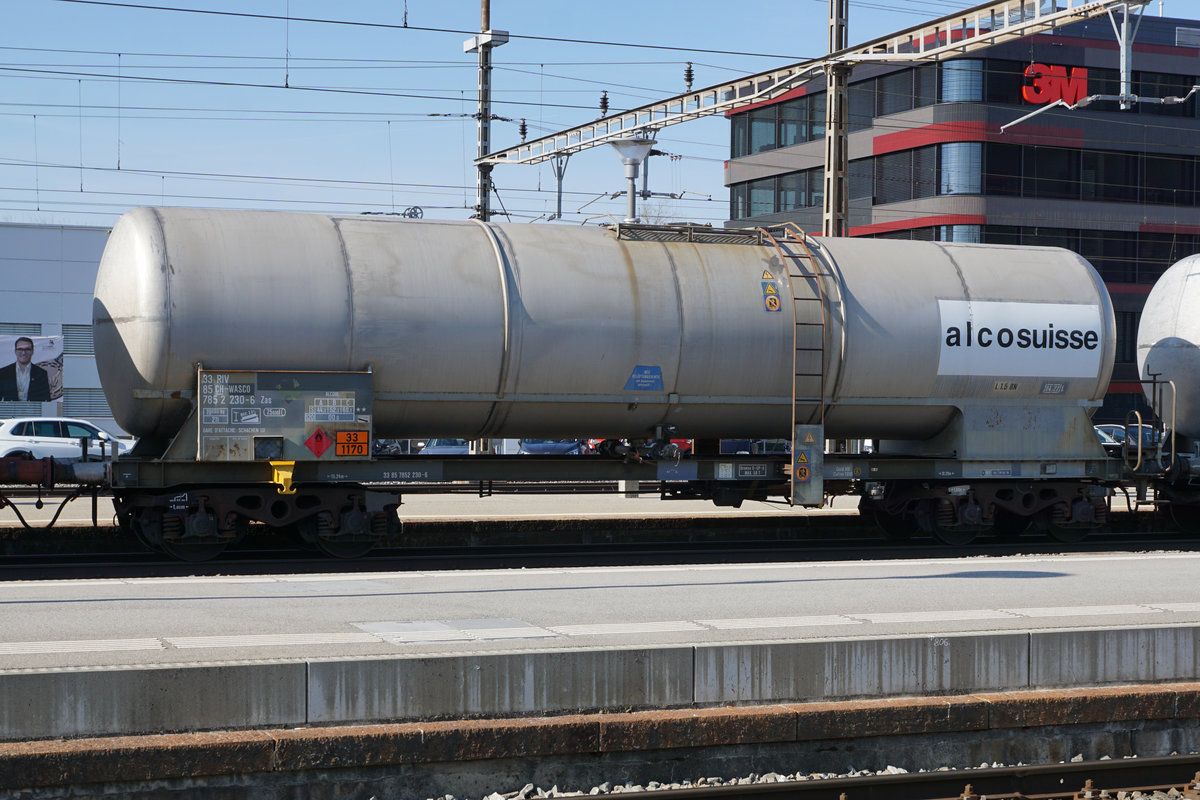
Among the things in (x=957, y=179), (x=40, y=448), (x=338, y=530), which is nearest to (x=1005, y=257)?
(x=338, y=530)

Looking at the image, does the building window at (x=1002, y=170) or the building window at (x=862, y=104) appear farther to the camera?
the building window at (x=862, y=104)

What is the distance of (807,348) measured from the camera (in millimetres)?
15875

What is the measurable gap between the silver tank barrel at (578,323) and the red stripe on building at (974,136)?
3977 cm

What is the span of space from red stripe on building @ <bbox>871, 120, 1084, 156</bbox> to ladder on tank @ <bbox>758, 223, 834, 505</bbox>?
42.1 meters

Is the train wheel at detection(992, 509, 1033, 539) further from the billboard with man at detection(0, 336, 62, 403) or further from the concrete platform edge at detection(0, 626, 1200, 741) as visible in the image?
the billboard with man at detection(0, 336, 62, 403)

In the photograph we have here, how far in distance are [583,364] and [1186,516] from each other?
10.4m

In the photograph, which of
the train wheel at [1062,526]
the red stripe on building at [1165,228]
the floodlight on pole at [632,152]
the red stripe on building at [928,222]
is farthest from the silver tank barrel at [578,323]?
the red stripe on building at [1165,228]

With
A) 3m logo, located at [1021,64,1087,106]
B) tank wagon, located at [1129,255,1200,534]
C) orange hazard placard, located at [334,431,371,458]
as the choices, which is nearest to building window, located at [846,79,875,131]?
3m logo, located at [1021,64,1087,106]

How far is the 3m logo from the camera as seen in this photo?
54688 millimetres

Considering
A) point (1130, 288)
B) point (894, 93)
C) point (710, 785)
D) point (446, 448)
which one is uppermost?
point (894, 93)

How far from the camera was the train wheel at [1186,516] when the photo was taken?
19.7 m

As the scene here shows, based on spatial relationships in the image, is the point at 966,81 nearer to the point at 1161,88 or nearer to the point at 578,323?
the point at 1161,88

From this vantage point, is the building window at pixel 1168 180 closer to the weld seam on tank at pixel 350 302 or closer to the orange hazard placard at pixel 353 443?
the weld seam on tank at pixel 350 302

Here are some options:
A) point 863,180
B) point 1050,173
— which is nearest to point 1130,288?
point 1050,173
